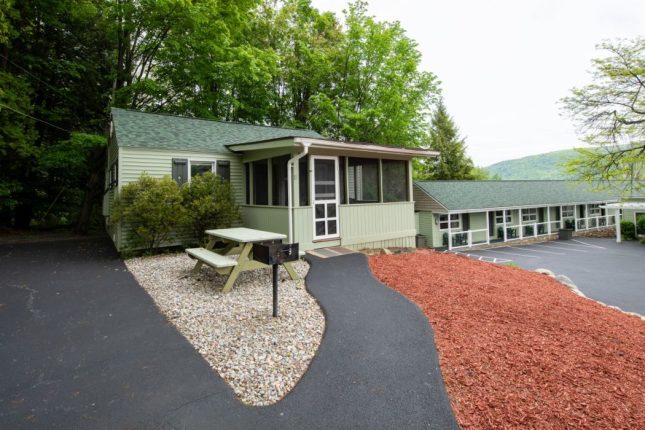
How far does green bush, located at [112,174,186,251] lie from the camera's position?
324 inches

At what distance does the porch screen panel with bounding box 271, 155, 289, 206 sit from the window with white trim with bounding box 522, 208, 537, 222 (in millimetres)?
19892

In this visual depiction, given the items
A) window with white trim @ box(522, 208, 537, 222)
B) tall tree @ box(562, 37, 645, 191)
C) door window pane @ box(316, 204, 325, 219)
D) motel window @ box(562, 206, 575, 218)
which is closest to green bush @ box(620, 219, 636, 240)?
motel window @ box(562, 206, 575, 218)

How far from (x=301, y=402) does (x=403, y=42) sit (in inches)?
857

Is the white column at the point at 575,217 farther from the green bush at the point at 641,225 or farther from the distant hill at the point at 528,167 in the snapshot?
the distant hill at the point at 528,167

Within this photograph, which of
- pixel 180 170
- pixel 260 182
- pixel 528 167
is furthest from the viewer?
pixel 528 167

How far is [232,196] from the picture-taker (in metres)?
9.84

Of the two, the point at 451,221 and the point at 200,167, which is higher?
the point at 200,167

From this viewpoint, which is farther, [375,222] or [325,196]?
[375,222]

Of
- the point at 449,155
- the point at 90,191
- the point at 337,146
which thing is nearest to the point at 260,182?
the point at 337,146

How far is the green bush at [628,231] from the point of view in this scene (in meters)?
20.7

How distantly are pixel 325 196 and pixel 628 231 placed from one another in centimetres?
2449

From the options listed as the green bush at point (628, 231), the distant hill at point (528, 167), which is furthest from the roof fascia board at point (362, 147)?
the distant hill at point (528, 167)

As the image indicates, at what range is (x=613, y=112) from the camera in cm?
1384

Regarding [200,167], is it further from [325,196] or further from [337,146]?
[337,146]
